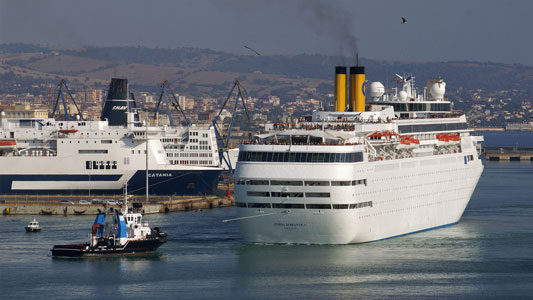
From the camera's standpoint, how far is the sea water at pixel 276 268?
39.8 metres

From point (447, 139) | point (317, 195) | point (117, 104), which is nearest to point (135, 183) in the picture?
point (117, 104)

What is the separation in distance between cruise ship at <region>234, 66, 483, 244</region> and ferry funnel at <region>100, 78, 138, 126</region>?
3160 cm

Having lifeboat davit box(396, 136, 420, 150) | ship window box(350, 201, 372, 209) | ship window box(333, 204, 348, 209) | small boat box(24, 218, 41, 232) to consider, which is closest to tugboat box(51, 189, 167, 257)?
ship window box(333, 204, 348, 209)

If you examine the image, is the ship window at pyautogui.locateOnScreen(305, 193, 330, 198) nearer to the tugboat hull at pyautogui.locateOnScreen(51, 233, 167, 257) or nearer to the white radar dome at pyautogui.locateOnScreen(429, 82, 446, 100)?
the tugboat hull at pyautogui.locateOnScreen(51, 233, 167, 257)

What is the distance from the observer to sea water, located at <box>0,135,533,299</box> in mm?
39781

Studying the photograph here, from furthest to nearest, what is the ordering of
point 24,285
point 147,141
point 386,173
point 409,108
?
point 147,141
point 409,108
point 386,173
point 24,285

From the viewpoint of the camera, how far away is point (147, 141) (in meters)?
74.8

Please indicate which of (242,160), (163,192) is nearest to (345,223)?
(242,160)

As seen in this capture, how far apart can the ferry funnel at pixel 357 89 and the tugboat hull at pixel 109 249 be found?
41.5 feet

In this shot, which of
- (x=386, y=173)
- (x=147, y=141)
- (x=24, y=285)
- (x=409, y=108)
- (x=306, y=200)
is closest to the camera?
(x=24, y=285)

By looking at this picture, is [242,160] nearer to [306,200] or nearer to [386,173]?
[306,200]

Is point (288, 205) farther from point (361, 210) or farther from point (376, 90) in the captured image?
point (376, 90)

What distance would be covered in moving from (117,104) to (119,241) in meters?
39.3

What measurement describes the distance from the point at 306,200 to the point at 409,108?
14.7 meters
